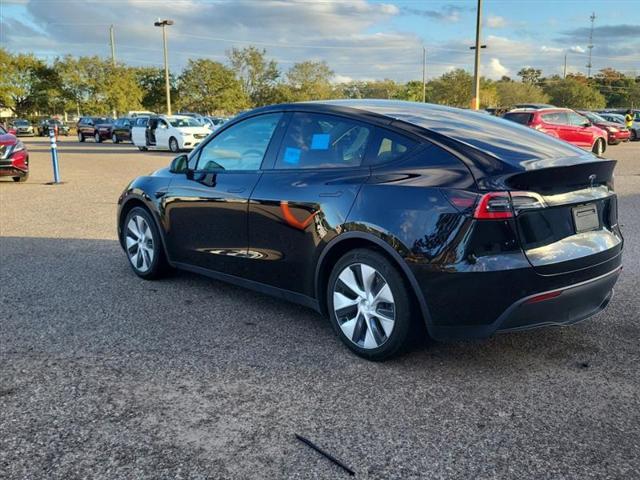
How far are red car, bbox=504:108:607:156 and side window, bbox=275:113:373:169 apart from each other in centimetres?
1739

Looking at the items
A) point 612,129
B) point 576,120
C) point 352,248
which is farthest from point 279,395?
point 612,129

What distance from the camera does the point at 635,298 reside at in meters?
5.04

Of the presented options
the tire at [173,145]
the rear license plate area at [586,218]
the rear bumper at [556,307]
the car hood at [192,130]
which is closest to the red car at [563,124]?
the car hood at [192,130]

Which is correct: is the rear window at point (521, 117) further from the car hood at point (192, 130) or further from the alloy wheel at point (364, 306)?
the alloy wheel at point (364, 306)

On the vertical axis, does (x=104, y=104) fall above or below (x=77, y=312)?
above

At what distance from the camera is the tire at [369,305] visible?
3568 mm

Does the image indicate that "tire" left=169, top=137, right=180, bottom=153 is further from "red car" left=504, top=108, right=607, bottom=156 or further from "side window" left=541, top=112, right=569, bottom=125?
"side window" left=541, top=112, right=569, bottom=125

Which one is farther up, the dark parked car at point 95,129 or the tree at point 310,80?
the tree at point 310,80

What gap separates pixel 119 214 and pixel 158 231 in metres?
0.76

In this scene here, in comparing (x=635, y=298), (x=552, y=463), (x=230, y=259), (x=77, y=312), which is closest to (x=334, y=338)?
(x=230, y=259)

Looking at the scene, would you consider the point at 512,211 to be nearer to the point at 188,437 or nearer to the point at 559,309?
the point at 559,309

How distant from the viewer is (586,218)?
11.8 ft

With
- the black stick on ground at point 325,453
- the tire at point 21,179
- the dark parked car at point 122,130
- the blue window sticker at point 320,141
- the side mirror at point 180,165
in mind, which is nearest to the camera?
the black stick on ground at point 325,453

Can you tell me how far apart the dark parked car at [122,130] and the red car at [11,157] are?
23364 mm
